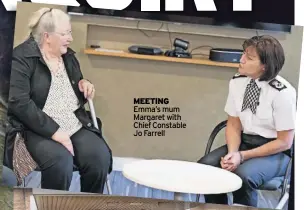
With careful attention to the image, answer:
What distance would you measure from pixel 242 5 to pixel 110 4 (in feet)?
1.79

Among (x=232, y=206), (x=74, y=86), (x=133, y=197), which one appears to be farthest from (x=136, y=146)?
(x=232, y=206)

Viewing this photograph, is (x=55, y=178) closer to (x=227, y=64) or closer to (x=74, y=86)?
(x=74, y=86)

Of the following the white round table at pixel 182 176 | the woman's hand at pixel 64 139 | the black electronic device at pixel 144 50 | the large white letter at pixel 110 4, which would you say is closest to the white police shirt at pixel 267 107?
the white round table at pixel 182 176

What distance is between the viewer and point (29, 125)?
1802 millimetres

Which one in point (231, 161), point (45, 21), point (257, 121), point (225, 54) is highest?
point (45, 21)

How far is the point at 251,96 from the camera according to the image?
6.14ft

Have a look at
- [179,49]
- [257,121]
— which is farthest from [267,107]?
[179,49]

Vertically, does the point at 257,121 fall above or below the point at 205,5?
below

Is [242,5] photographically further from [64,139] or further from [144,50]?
[64,139]

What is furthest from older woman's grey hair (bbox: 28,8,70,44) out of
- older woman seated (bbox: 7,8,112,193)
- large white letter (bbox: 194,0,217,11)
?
large white letter (bbox: 194,0,217,11)

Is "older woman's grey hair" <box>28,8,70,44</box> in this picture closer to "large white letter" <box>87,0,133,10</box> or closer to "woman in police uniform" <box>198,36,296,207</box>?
"large white letter" <box>87,0,133,10</box>

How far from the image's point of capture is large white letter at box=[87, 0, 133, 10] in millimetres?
1841

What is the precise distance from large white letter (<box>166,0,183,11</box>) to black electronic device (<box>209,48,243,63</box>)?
22 cm

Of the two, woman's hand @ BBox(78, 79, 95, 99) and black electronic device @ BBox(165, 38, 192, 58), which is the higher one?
black electronic device @ BBox(165, 38, 192, 58)
